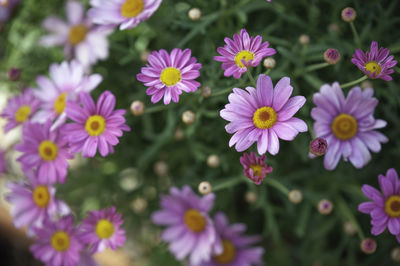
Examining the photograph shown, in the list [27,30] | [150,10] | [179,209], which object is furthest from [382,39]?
[27,30]

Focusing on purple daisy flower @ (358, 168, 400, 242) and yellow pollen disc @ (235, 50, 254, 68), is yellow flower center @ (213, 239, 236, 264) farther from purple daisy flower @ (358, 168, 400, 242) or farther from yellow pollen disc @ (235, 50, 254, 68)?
yellow pollen disc @ (235, 50, 254, 68)

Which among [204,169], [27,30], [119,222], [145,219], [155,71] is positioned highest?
[155,71]

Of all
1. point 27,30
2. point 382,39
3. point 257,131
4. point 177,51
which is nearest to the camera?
point 257,131

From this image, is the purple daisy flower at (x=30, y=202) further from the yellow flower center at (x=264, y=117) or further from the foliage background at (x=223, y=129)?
the yellow flower center at (x=264, y=117)

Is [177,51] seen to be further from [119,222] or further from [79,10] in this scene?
[79,10]

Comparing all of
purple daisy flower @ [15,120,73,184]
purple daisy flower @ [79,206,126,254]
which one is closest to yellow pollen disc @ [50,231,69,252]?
Result: purple daisy flower @ [79,206,126,254]

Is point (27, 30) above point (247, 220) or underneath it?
above

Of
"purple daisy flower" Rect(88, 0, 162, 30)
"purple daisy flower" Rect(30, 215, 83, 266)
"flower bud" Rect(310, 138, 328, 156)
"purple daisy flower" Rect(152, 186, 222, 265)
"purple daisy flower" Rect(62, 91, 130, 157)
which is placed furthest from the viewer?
"purple daisy flower" Rect(152, 186, 222, 265)
